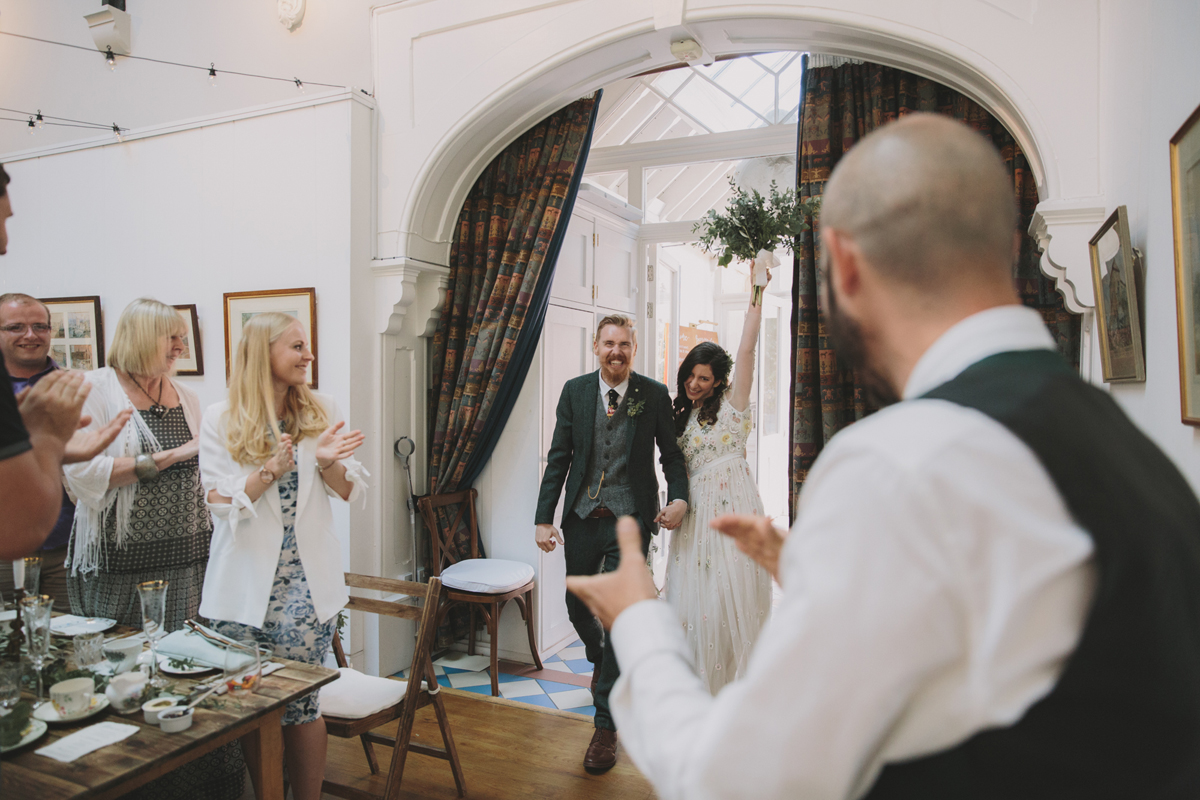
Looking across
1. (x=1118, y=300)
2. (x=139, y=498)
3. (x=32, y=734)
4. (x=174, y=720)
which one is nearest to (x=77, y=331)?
(x=139, y=498)

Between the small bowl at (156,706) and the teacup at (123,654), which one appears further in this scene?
the teacup at (123,654)

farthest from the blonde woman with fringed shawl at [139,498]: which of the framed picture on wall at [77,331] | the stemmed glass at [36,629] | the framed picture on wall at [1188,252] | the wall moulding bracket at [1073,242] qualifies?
the wall moulding bracket at [1073,242]

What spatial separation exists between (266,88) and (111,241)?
1.35 m

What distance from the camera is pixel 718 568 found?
309 centimetres

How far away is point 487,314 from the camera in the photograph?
13.5ft

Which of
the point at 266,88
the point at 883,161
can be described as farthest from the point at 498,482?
the point at 883,161

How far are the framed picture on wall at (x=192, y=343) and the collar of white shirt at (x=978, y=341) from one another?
4.45 m

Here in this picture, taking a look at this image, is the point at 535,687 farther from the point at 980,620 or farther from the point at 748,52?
the point at 980,620

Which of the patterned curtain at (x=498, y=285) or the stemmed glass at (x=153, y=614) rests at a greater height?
the patterned curtain at (x=498, y=285)

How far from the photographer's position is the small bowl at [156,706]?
69.3 inches

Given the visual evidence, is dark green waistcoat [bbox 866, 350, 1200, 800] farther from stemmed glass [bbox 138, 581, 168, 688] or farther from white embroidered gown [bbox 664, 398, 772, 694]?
white embroidered gown [bbox 664, 398, 772, 694]

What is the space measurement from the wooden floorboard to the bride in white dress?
615mm

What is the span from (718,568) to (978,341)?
100 inches

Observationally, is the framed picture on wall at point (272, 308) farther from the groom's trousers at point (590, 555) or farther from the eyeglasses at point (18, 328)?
the groom's trousers at point (590, 555)
